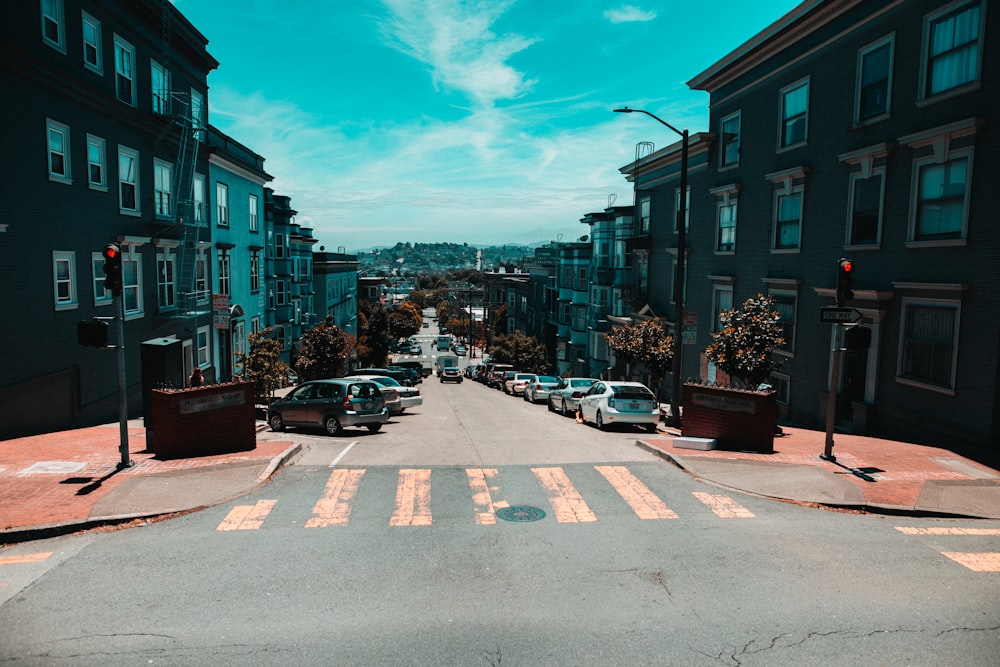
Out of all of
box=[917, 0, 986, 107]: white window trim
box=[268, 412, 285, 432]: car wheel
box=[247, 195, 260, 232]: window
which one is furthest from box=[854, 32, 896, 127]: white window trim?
box=[247, 195, 260, 232]: window

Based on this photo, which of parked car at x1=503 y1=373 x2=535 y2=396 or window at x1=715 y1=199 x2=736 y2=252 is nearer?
window at x1=715 y1=199 x2=736 y2=252

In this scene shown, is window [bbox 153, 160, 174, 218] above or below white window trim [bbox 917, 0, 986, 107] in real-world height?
below

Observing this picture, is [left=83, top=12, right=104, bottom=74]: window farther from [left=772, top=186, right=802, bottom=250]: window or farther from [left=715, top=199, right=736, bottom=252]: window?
[left=715, top=199, right=736, bottom=252]: window

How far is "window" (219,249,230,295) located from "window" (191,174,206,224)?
2.70 metres

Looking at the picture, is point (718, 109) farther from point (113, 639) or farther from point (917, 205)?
point (113, 639)

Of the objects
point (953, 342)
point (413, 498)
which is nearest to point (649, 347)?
point (953, 342)

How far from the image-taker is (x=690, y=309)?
3072 cm

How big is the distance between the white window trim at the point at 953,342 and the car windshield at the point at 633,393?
640cm

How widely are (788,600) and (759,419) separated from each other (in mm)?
8297

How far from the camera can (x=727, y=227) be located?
89.7 feet

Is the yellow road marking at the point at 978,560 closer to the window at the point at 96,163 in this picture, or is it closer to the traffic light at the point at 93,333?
the traffic light at the point at 93,333

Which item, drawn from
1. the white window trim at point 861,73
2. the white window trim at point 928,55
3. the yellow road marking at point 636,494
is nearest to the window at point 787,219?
Result: the white window trim at point 861,73

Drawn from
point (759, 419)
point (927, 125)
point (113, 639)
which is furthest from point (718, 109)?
point (113, 639)

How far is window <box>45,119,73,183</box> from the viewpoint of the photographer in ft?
59.7
